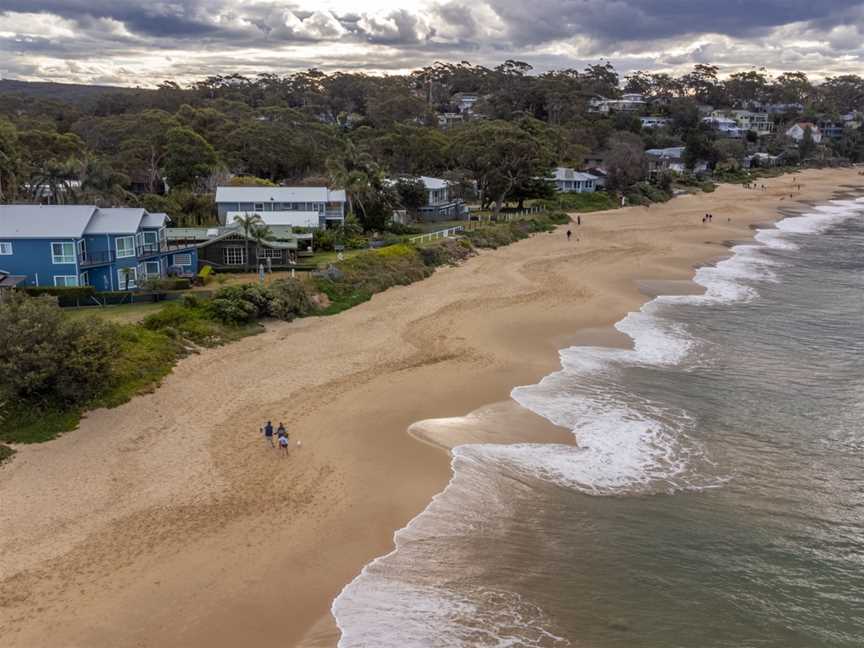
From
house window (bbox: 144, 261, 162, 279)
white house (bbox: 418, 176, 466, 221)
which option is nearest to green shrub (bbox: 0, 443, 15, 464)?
house window (bbox: 144, 261, 162, 279)

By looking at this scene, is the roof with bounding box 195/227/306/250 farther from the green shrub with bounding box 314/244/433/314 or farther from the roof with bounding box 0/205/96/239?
the roof with bounding box 0/205/96/239

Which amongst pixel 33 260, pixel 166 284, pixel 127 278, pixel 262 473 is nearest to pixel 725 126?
pixel 166 284

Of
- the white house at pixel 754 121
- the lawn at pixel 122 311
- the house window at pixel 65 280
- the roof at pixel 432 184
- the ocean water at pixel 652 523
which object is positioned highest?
the white house at pixel 754 121

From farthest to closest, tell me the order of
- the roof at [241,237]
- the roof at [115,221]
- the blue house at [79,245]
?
the roof at [241,237], the roof at [115,221], the blue house at [79,245]

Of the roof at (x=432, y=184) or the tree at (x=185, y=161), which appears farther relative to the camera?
the tree at (x=185, y=161)

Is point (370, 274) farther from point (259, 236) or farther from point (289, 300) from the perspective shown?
point (289, 300)

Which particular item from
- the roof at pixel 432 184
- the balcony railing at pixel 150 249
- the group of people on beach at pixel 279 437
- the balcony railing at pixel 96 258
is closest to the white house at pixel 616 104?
the roof at pixel 432 184

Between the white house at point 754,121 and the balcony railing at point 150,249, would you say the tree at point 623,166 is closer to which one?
the balcony railing at point 150,249
